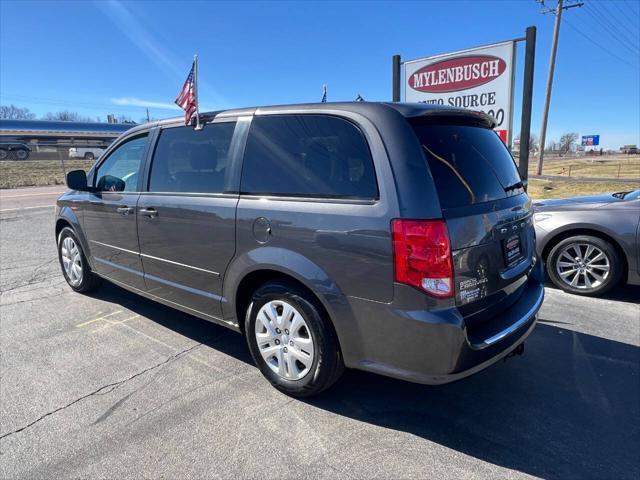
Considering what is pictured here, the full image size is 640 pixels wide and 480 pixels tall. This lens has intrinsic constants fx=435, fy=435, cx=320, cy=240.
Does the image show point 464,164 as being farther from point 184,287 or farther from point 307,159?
point 184,287

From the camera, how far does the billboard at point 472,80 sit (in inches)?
303

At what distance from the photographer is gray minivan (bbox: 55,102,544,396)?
230 cm

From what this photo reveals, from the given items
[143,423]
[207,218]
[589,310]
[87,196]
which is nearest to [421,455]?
[143,423]

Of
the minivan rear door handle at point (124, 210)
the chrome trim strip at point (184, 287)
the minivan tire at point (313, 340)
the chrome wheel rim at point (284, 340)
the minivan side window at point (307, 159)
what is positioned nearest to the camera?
the minivan side window at point (307, 159)

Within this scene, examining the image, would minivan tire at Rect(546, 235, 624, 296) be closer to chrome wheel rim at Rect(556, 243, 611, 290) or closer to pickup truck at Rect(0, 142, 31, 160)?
chrome wheel rim at Rect(556, 243, 611, 290)

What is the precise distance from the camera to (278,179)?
2.85 metres

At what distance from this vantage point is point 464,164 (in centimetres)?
263

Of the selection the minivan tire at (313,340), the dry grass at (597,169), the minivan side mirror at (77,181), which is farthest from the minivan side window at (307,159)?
the dry grass at (597,169)

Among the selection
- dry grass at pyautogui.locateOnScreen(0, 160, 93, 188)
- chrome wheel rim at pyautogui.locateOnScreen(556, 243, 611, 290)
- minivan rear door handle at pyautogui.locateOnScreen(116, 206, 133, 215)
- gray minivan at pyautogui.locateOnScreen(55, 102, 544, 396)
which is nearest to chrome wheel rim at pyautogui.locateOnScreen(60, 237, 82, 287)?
minivan rear door handle at pyautogui.locateOnScreen(116, 206, 133, 215)

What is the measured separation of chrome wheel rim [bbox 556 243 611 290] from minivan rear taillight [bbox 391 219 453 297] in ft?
11.5

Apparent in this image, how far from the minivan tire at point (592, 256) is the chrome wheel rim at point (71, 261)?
544 cm

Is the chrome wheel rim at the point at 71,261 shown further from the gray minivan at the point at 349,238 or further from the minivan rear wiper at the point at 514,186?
the minivan rear wiper at the point at 514,186

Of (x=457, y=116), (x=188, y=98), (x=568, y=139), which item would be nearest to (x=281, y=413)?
(x=457, y=116)

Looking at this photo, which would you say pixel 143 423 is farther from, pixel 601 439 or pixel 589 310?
pixel 589 310
